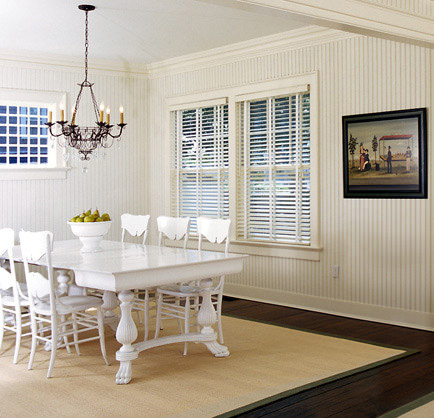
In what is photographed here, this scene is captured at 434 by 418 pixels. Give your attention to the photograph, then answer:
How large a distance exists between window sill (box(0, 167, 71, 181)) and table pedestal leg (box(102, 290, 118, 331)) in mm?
2187

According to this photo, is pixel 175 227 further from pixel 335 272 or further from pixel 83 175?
pixel 83 175

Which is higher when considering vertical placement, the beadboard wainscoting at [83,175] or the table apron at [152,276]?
the beadboard wainscoting at [83,175]

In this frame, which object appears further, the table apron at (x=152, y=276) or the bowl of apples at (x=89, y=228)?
the bowl of apples at (x=89, y=228)

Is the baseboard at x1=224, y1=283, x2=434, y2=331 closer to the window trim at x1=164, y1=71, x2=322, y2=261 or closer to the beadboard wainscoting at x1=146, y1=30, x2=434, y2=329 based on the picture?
the beadboard wainscoting at x1=146, y1=30, x2=434, y2=329

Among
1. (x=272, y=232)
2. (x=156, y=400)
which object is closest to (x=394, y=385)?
(x=156, y=400)

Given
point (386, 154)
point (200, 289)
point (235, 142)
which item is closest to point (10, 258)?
point (200, 289)

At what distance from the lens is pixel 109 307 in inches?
199

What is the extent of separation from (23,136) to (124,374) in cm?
378

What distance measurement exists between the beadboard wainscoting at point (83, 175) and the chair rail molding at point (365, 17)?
13.6 feet

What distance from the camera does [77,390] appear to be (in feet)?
12.1

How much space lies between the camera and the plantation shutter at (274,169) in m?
5.99

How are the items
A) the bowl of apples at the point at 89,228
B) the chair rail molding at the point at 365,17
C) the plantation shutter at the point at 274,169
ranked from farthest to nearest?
the plantation shutter at the point at 274,169
the bowl of apples at the point at 89,228
the chair rail molding at the point at 365,17

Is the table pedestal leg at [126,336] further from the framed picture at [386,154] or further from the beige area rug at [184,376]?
the framed picture at [386,154]

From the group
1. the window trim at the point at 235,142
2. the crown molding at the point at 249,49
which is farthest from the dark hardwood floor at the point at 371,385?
the crown molding at the point at 249,49
